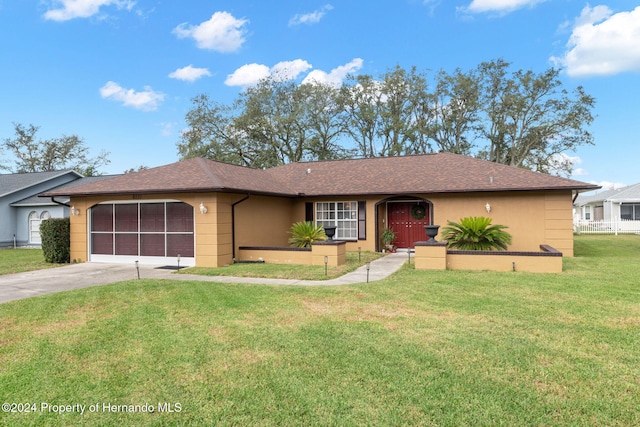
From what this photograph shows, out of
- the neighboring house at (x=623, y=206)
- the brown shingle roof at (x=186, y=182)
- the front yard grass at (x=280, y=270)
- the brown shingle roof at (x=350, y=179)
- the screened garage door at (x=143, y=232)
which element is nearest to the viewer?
the front yard grass at (x=280, y=270)

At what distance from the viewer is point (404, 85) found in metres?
35.6

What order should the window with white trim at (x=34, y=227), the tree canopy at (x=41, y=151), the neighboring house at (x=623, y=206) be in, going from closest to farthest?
the window with white trim at (x=34, y=227), the neighboring house at (x=623, y=206), the tree canopy at (x=41, y=151)

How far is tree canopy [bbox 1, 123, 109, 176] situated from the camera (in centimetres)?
4062

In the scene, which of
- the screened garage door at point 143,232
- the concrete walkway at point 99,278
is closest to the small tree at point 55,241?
the screened garage door at point 143,232

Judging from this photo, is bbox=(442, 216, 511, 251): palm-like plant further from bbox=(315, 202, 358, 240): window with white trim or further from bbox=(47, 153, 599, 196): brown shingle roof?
bbox=(315, 202, 358, 240): window with white trim

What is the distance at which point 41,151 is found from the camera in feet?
136

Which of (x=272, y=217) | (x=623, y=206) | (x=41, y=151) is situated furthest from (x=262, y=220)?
(x=41, y=151)

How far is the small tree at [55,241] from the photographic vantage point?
13406 millimetres

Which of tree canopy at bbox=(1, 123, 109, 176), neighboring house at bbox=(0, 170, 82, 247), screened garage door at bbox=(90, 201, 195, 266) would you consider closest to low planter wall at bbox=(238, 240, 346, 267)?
screened garage door at bbox=(90, 201, 195, 266)

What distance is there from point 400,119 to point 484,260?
27.4 m

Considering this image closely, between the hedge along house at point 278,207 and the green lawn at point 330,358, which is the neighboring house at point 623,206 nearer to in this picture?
the hedge along house at point 278,207

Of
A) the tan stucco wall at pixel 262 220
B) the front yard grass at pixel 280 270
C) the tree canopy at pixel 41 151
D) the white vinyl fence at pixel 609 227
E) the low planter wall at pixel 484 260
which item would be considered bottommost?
the front yard grass at pixel 280 270

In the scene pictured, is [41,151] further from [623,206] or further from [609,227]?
[623,206]

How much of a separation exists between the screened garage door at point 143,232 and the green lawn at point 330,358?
5.05 m
